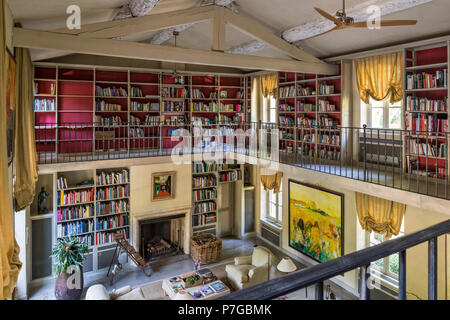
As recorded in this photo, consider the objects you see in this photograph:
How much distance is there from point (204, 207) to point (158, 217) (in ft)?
4.93

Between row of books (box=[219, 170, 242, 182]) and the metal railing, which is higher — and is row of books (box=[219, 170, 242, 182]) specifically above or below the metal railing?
below

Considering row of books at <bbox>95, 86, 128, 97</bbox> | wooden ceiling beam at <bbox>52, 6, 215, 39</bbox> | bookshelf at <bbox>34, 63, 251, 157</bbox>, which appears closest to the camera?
wooden ceiling beam at <bbox>52, 6, 215, 39</bbox>

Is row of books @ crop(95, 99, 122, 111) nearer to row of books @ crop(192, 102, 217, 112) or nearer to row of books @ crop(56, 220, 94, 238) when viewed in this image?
row of books @ crop(192, 102, 217, 112)

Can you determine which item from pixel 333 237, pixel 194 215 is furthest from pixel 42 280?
pixel 333 237

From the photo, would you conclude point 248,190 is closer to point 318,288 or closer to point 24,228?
point 24,228

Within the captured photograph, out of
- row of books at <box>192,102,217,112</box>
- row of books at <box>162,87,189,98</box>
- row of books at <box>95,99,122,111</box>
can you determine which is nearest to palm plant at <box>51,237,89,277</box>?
row of books at <box>95,99,122,111</box>

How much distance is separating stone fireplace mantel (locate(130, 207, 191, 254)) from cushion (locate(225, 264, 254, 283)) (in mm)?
2202

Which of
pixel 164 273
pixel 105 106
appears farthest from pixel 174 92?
pixel 164 273

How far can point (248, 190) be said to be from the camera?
33.7 ft

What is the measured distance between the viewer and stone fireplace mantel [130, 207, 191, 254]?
845 cm

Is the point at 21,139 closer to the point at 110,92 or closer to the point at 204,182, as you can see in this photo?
the point at 110,92

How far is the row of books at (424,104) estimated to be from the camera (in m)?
5.36

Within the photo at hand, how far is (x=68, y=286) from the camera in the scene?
6629mm

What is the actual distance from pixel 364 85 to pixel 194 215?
5.77 m
